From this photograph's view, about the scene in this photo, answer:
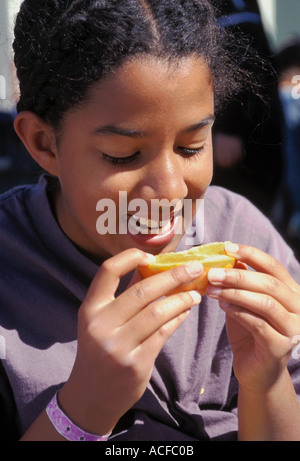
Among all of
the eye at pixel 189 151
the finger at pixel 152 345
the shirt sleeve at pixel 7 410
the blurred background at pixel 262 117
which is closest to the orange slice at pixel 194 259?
the finger at pixel 152 345

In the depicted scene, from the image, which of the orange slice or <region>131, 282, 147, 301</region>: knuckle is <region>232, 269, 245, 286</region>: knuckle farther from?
<region>131, 282, 147, 301</region>: knuckle

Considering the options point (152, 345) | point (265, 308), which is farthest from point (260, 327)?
point (152, 345)

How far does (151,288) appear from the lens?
1347 millimetres

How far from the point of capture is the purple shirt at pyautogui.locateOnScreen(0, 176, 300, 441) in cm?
160

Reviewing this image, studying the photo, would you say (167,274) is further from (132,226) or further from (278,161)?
(278,161)

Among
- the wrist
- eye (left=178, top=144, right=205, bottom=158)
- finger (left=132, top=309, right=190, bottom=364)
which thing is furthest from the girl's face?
the wrist

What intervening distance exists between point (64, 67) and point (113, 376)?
771 mm

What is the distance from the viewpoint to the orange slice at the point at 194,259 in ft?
4.74

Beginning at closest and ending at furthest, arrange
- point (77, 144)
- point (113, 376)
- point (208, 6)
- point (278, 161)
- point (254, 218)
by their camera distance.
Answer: point (113, 376) < point (77, 144) < point (208, 6) < point (254, 218) < point (278, 161)

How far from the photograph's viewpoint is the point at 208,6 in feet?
5.40

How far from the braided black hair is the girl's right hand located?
47 cm

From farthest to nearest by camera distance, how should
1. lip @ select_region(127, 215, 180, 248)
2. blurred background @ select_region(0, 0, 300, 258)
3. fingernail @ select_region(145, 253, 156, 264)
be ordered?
blurred background @ select_region(0, 0, 300, 258) → lip @ select_region(127, 215, 180, 248) → fingernail @ select_region(145, 253, 156, 264)

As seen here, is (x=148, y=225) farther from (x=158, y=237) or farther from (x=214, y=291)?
(x=214, y=291)
